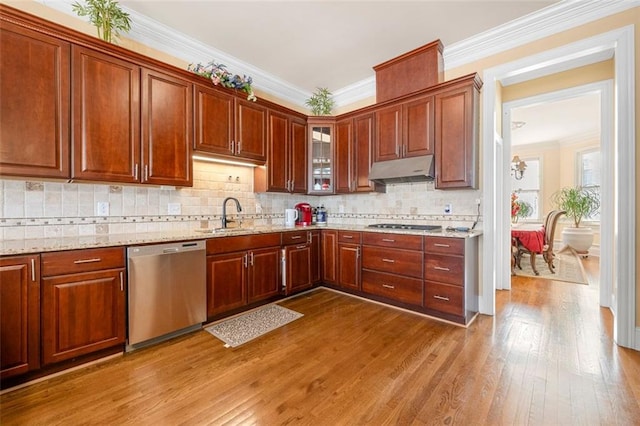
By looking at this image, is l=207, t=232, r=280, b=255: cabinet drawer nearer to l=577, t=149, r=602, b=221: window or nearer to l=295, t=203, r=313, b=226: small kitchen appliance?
l=295, t=203, r=313, b=226: small kitchen appliance

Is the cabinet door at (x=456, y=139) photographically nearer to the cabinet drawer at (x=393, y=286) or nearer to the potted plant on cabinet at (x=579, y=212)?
the cabinet drawer at (x=393, y=286)

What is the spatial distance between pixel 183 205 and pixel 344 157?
2.22m

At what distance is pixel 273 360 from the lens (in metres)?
2.07

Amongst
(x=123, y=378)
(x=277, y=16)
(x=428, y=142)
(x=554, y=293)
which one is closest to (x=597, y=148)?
(x=554, y=293)

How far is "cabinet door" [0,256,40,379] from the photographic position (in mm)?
1656

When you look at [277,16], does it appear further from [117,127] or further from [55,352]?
[55,352]

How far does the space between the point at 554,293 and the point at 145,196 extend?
5162 millimetres

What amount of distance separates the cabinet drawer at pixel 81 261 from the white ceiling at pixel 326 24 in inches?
87.1

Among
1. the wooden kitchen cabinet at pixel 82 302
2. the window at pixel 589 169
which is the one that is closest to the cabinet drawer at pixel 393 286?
the wooden kitchen cabinet at pixel 82 302

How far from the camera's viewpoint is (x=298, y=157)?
3910 mm

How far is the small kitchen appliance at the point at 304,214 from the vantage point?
409cm

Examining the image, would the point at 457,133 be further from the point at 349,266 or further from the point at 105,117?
the point at 105,117

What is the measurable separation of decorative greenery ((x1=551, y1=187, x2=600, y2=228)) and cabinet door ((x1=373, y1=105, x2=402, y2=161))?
5.31m

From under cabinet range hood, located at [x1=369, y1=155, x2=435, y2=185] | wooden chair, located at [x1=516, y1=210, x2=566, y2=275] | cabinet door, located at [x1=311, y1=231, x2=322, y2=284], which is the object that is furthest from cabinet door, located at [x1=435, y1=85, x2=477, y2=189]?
wooden chair, located at [x1=516, y1=210, x2=566, y2=275]
